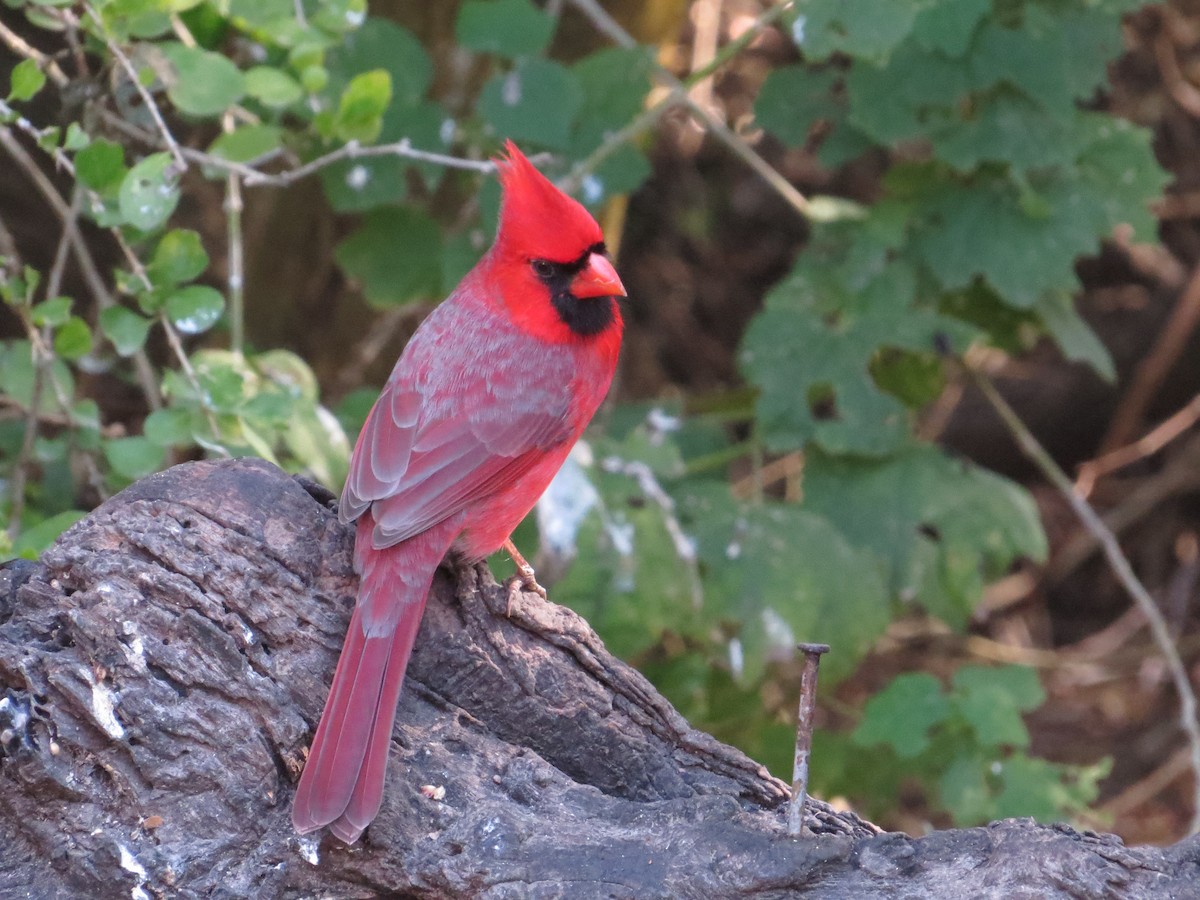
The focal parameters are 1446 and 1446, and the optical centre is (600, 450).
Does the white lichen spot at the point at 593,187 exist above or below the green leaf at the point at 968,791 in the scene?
above

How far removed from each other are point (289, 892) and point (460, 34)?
7.18 ft

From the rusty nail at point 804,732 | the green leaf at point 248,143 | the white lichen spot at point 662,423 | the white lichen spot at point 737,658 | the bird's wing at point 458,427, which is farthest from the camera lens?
the white lichen spot at point 662,423

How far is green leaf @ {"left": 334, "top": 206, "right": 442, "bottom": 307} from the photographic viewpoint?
11.8ft

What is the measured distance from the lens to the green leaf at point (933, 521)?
3.32 metres

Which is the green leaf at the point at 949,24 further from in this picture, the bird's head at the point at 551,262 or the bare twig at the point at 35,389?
the bare twig at the point at 35,389

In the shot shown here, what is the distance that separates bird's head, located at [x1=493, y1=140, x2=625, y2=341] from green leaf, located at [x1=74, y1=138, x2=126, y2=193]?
649 mm

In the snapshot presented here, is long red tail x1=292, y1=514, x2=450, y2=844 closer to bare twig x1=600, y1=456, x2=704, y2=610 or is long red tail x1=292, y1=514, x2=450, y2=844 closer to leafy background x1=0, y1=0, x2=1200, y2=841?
leafy background x1=0, y1=0, x2=1200, y2=841

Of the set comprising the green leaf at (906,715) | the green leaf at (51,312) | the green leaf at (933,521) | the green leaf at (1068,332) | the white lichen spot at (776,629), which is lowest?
the green leaf at (906,715)

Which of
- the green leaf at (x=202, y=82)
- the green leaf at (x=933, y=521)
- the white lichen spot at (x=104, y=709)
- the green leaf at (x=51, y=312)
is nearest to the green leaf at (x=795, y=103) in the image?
the green leaf at (x=933, y=521)

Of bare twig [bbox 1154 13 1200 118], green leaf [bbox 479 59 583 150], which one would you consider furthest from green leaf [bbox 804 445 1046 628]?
bare twig [bbox 1154 13 1200 118]

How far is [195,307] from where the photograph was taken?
2.48m

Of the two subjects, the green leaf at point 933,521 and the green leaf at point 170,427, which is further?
the green leaf at point 933,521

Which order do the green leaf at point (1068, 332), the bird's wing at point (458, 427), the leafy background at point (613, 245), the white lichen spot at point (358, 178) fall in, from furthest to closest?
the green leaf at point (1068, 332), the white lichen spot at point (358, 178), the leafy background at point (613, 245), the bird's wing at point (458, 427)

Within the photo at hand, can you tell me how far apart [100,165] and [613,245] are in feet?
8.16
